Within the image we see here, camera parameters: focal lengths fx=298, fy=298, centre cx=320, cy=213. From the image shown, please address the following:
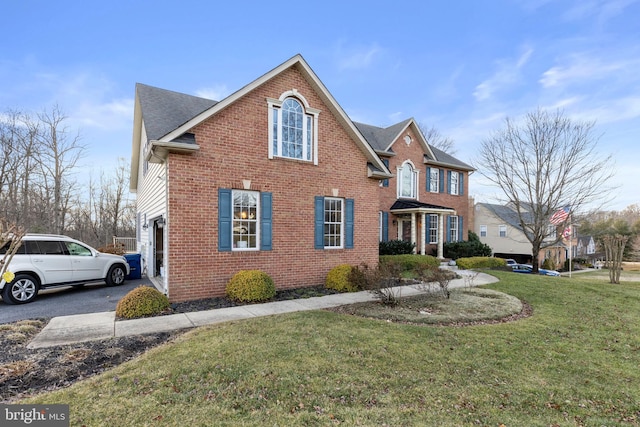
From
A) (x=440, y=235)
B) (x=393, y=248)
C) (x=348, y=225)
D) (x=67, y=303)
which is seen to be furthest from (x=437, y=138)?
(x=67, y=303)

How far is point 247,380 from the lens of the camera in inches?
144

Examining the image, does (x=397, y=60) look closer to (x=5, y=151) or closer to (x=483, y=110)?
(x=483, y=110)

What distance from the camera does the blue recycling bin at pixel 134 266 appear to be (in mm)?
11273

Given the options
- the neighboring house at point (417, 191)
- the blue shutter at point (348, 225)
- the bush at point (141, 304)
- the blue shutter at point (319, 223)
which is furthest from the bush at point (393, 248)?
the bush at point (141, 304)

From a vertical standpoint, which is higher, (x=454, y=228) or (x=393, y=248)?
(x=454, y=228)

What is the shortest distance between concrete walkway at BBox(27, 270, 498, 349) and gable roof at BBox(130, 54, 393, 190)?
413cm

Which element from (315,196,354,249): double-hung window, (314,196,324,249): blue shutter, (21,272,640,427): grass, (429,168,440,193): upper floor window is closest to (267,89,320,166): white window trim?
(314,196,324,249): blue shutter

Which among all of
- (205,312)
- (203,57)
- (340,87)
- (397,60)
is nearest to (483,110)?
(397,60)

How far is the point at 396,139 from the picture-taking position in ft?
60.2

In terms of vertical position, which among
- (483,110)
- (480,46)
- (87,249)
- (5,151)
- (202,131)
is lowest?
(87,249)

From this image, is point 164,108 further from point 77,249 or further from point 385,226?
point 385,226

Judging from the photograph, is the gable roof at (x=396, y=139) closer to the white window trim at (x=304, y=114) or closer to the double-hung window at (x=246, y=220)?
the white window trim at (x=304, y=114)

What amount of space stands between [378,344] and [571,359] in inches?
118

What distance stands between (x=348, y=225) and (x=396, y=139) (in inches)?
391
